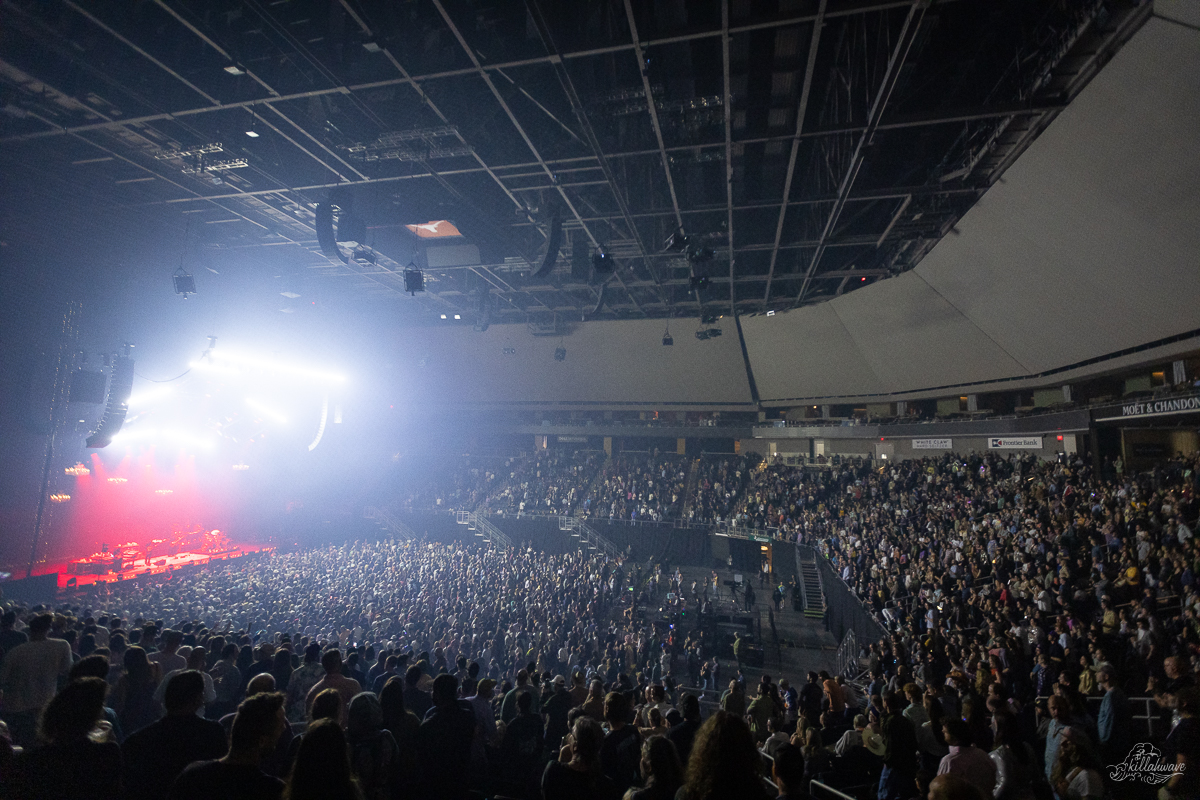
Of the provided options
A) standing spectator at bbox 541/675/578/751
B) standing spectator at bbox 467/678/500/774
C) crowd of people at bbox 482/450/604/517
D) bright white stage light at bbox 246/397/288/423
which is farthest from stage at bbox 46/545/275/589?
standing spectator at bbox 541/675/578/751

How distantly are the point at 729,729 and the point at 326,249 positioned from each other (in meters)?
12.3

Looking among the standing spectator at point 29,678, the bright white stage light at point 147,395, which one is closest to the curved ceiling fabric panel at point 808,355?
the standing spectator at point 29,678

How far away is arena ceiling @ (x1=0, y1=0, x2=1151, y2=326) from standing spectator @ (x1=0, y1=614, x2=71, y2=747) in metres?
7.80

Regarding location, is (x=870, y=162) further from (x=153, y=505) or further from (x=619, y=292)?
(x=153, y=505)

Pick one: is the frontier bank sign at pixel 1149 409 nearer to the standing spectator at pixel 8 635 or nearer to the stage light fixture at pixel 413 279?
the stage light fixture at pixel 413 279

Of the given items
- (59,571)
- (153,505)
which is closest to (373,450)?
(153,505)

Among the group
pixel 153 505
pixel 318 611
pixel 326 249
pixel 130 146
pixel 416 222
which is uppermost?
pixel 130 146

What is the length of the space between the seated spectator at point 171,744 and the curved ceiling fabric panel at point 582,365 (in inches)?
865

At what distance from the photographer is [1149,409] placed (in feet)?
41.5

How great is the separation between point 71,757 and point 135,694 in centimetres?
301

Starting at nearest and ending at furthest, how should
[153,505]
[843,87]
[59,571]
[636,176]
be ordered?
[843,87]
[636,176]
[59,571]
[153,505]

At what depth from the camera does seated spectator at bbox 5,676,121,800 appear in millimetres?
2207

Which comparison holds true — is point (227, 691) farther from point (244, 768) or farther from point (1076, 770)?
point (1076, 770)

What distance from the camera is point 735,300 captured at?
2073 cm
